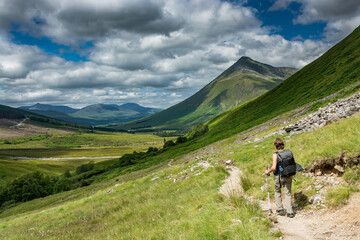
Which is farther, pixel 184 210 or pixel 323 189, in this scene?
pixel 184 210

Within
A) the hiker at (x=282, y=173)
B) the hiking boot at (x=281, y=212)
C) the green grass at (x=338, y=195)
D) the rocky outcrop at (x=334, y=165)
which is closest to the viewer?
the green grass at (x=338, y=195)

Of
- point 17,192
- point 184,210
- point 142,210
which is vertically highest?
point 184,210

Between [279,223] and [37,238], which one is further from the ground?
[279,223]

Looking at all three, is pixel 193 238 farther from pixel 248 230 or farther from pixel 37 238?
pixel 37 238

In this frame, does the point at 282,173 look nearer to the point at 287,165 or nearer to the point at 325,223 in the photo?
the point at 287,165

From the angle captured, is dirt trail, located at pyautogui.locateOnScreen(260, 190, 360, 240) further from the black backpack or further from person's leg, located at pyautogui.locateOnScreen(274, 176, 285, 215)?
the black backpack

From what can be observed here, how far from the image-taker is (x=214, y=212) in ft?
27.4

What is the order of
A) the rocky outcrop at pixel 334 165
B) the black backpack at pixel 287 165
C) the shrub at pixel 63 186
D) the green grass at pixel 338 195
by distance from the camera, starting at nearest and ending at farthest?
the green grass at pixel 338 195 < the black backpack at pixel 287 165 < the rocky outcrop at pixel 334 165 < the shrub at pixel 63 186

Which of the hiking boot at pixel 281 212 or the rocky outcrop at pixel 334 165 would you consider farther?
the rocky outcrop at pixel 334 165

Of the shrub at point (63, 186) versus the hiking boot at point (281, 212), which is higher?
the hiking boot at point (281, 212)

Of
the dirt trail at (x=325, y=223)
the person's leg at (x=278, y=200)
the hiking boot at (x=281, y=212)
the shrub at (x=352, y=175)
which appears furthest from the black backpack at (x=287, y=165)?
the shrub at (x=352, y=175)

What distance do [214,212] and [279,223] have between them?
2.52 m

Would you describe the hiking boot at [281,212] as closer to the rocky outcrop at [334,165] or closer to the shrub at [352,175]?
the shrub at [352,175]

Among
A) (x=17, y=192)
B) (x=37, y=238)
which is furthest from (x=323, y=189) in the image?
(x=17, y=192)
